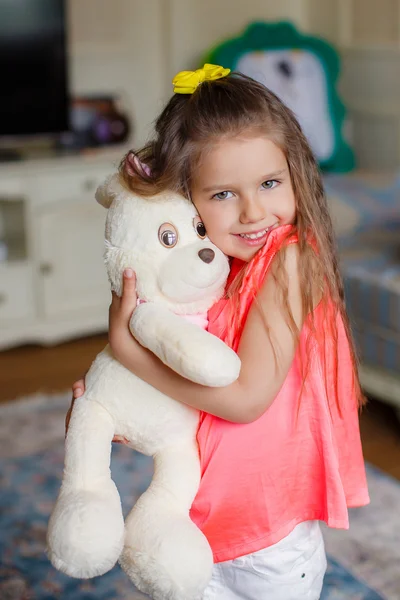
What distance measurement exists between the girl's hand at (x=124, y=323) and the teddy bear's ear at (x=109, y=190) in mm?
108

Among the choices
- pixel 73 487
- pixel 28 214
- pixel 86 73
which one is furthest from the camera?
pixel 86 73

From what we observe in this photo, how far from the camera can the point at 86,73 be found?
12.3 ft

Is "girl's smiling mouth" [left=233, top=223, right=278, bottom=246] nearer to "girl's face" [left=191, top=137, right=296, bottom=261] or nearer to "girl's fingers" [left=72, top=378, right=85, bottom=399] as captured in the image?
"girl's face" [left=191, top=137, right=296, bottom=261]

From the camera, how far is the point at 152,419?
1005mm

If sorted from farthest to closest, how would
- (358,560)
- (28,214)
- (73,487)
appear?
(28,214)
(358,560)
(73,487)

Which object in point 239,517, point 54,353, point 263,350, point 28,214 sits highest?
point 263,350

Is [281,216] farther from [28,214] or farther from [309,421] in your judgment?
[28,214]

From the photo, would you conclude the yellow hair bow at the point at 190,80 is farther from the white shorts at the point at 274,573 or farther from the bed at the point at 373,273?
the bed at the point at 373,273

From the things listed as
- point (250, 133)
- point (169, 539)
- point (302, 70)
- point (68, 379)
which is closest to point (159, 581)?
point (169, 539)

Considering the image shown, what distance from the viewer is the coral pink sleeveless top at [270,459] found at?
1.02m

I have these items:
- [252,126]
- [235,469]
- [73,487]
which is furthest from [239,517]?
[252,126]

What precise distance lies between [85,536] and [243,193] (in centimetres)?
43

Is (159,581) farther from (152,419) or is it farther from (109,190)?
(109,190)

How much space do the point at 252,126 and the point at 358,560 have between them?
1.28 metres
